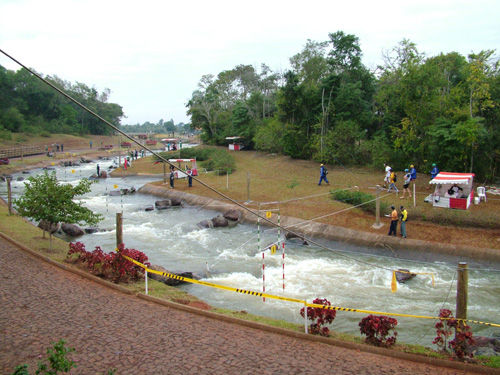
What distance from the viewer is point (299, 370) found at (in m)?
8.07

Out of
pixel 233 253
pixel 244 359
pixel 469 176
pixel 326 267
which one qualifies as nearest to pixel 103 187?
pixel 233 253

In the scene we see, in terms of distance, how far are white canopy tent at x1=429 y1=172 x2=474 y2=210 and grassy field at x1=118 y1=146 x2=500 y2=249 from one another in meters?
0.52

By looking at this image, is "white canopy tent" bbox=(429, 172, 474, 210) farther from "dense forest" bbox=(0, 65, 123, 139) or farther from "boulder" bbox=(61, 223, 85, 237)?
"dense forest" bbox=(0, 65, 123, 139)

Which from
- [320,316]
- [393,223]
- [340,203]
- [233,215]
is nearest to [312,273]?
[393,223]

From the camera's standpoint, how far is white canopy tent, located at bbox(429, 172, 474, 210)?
20656mm

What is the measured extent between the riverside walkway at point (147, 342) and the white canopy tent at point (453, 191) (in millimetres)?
14300

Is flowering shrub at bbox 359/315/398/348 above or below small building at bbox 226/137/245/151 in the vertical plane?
below

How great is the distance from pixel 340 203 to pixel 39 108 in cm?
9302

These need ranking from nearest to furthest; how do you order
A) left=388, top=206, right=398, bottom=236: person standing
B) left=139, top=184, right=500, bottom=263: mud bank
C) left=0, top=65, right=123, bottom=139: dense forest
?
left=139, top=184, right=500, bottom=263: mud bank < left=388, top=206, right=398, bottom=236: person standing < left=0, top=65, right=123, bottom=139: dense forest

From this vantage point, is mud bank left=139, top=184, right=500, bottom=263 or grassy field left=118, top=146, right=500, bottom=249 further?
grassy field left=118, top=146, right=500, bottom=249

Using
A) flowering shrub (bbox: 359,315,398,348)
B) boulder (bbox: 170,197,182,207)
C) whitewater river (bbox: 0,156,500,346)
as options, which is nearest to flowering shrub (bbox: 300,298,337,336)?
flowering shrub (bbox: 359,315,398,348)

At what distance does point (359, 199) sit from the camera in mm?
23516

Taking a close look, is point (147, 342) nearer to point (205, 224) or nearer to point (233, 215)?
point (205, 224)

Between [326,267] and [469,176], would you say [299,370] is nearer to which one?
[326,267]
